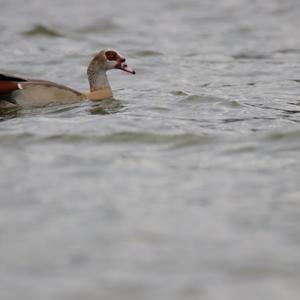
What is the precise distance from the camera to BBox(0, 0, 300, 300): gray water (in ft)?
23.2

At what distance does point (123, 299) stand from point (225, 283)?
0.71m

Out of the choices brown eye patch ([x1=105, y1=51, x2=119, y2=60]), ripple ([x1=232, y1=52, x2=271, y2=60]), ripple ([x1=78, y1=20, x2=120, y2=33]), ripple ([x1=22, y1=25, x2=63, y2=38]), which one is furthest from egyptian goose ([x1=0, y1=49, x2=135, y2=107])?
ripple ([x1=78, y1=20, x2=120, y2=33])

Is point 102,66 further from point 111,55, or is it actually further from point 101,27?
point 101,27

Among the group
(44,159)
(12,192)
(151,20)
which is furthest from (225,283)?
(151,20)

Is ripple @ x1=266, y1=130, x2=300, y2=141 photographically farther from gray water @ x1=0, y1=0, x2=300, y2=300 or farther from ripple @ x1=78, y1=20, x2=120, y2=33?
ripple @ x1=78, y1=20, x2=120, y2=33

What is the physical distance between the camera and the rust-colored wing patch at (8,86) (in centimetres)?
1217

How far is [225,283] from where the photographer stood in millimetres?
6984

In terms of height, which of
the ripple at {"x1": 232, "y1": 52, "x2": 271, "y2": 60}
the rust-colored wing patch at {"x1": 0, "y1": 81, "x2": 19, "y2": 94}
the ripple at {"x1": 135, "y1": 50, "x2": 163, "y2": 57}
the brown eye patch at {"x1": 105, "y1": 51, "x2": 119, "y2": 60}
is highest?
the brown eye patch at {"x1": 105, "y1": 51, "x2": 119, "y2": 60}

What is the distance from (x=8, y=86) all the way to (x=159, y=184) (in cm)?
372

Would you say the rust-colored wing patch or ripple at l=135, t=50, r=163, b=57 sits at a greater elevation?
the rust-colored wing patch

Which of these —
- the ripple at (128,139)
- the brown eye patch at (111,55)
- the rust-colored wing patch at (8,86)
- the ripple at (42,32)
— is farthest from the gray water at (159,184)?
the ripple at (42,32)

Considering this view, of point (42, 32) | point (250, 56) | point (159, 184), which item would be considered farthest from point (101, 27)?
point (159, 184)

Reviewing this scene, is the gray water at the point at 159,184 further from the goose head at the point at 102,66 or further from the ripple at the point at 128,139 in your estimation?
the goose head at the point at 102,66

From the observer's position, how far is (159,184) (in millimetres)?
9078
